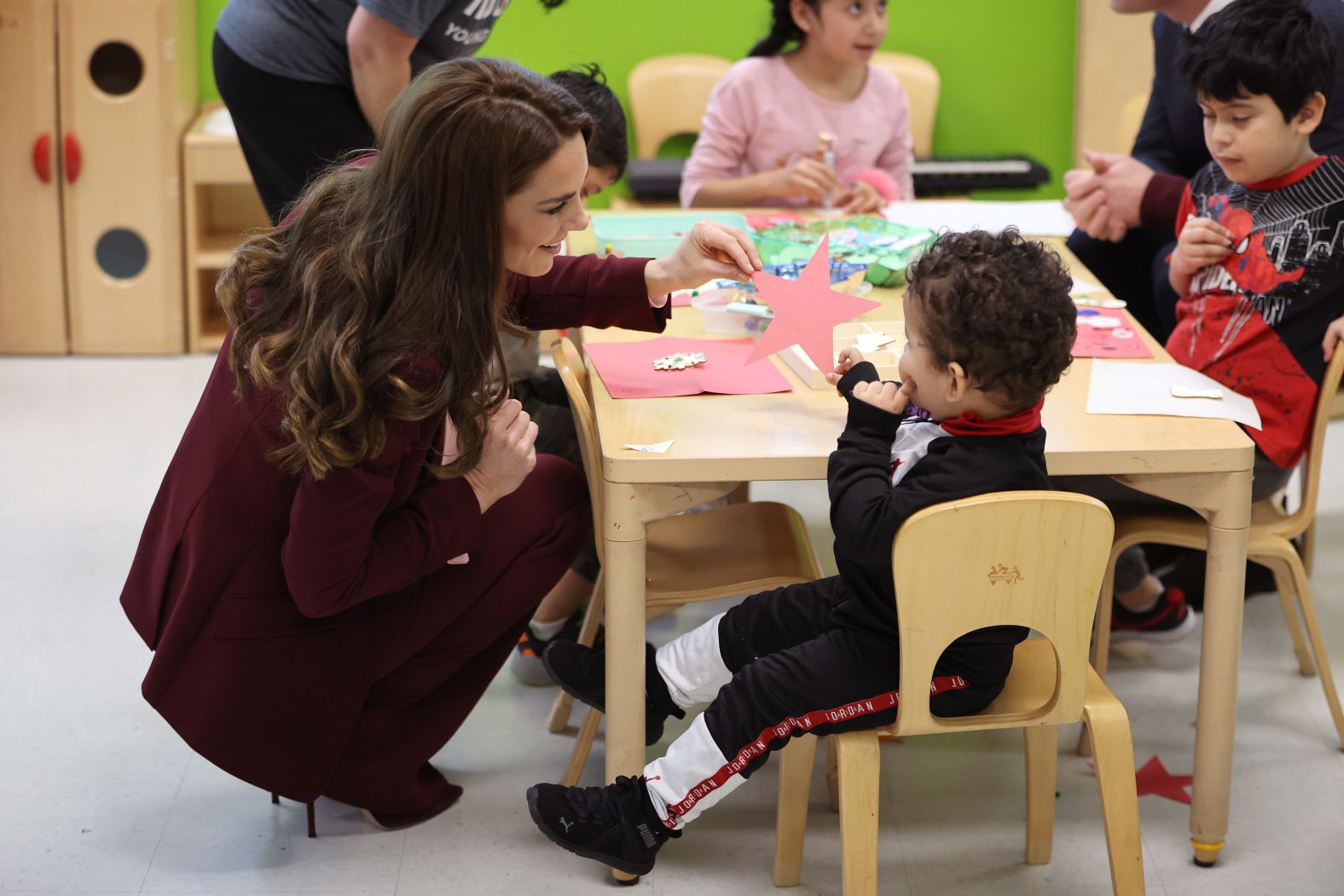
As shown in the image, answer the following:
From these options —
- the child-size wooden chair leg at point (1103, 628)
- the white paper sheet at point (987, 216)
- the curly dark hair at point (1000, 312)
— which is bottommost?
the child-size wooden chair leg at point (1103, 628)

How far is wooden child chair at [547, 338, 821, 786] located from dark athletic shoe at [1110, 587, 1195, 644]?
0.69 m

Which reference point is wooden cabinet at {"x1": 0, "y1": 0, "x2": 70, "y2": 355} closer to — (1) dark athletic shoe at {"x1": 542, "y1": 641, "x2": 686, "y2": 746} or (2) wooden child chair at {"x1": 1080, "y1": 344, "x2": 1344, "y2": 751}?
(1) dark athletic shoe at {"x1": 542, "y1": 641, "x2": 686, "y2": 746}

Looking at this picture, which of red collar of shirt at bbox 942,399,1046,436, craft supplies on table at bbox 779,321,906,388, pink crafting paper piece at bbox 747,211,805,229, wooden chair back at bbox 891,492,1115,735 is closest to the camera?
wooden chair back at bbox 891,492,1115,735

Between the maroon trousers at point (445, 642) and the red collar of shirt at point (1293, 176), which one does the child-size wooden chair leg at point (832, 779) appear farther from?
the red collar of shirt at point (1293, 176)

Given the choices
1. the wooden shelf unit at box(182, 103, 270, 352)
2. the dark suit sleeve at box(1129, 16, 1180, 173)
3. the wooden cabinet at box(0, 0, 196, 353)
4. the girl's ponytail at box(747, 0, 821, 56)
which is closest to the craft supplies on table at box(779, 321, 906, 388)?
the dark suit sleeve at box(1129, 16, 1180, 173)

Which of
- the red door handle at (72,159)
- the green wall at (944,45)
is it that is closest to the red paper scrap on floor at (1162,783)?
the green wall at (944,45)

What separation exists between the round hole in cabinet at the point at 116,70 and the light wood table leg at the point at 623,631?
280cm

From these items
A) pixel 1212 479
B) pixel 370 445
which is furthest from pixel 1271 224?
pixel 370 445

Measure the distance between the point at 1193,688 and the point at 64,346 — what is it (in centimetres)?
305

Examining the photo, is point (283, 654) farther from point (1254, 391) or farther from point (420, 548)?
point (1254, 391)

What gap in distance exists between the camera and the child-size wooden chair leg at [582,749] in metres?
2.12

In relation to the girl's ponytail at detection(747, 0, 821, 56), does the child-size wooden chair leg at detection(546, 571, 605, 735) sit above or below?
below

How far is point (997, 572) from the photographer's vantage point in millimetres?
1581

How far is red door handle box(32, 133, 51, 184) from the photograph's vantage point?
3.88 metres
